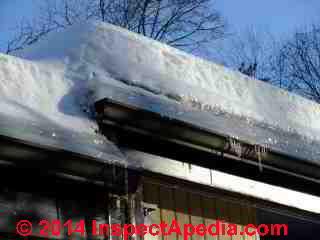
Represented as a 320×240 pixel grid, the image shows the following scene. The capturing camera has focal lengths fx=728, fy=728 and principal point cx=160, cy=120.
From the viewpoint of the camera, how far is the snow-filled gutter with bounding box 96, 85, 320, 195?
489 centimetres

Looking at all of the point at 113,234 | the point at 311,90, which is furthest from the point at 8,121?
the point at 311,90

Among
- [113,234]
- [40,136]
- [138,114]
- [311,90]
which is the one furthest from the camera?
[311,90]

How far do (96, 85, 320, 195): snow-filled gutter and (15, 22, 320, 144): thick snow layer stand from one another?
0.99 feet

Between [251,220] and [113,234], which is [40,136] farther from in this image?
[251,220]

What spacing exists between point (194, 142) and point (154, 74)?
1032mm

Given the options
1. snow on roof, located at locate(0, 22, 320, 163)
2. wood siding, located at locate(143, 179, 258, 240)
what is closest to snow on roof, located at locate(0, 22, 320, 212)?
snow on roof, located at locate(0, 22, 320, 163)

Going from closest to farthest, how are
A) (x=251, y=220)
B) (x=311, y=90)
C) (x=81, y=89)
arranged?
1. (x=81, y=89)
2. (x=251, y=220)
3. (x=311, y=90)

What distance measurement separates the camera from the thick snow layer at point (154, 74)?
5578 millimetres

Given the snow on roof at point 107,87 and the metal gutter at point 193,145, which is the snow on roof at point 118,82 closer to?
the snow on roof at point 107,87

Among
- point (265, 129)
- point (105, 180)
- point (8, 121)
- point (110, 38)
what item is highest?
point (110, 38)

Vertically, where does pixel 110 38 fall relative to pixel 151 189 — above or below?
above

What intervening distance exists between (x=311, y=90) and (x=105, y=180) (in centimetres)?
1752

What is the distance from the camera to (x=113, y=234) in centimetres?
446

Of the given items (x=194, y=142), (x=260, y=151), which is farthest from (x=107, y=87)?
(x=260, y=151)
